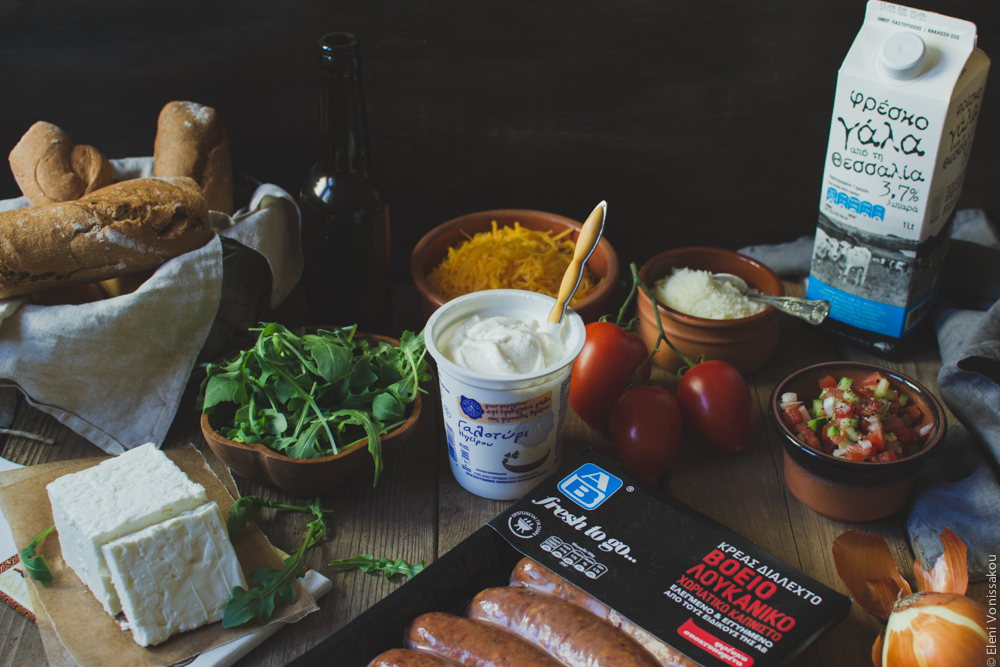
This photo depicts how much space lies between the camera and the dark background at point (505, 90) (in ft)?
5.17

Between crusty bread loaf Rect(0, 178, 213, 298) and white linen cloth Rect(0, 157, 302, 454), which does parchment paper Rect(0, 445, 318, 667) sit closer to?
white linen cloth Rect(0, 157, 302, 454)

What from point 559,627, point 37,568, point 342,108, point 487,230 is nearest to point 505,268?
point 487,230

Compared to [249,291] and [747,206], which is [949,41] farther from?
[249,291]

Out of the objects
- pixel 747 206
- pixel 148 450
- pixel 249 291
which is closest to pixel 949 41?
pixel 747 206

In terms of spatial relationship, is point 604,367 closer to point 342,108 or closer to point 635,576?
point 635,576

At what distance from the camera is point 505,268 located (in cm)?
150

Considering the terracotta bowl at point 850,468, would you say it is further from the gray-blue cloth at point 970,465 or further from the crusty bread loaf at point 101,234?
the crusty bread loaf at point 101,234

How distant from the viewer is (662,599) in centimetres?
93

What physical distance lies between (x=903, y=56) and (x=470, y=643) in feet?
3.55

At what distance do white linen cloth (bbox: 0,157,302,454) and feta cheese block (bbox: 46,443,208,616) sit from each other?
24 cm

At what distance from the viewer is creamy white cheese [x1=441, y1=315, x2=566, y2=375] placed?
1115 millimetres

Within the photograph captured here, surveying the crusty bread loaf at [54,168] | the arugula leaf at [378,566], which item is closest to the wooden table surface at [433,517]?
the arugula leaf at [378,566]

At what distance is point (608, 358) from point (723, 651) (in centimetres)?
53

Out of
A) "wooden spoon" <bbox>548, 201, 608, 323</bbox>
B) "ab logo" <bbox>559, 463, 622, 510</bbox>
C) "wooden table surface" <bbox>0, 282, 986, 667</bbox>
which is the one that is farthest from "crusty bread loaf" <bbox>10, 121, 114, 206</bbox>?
"ab logo" <bbox>559, 463, 622, 510</bbox>
